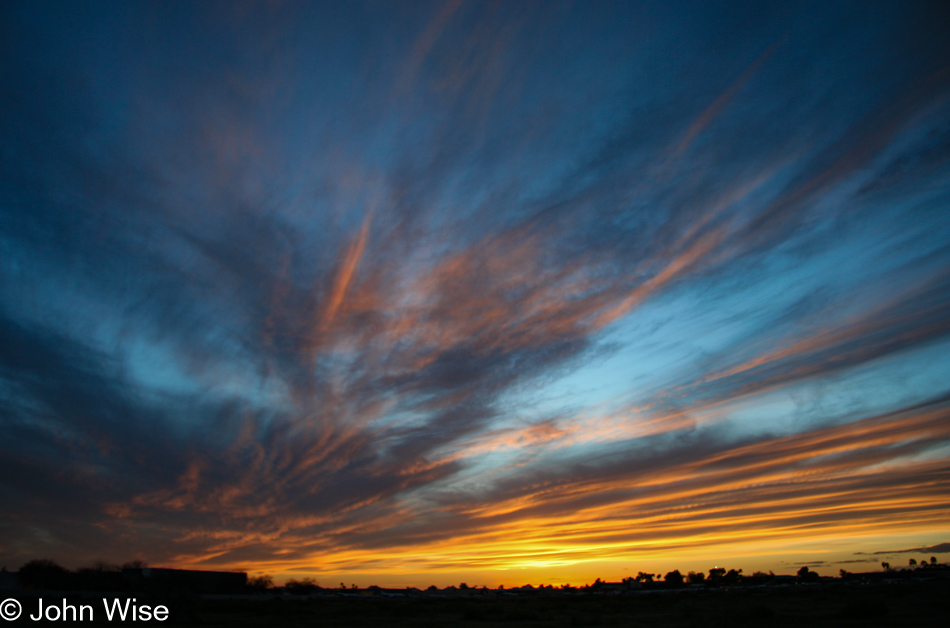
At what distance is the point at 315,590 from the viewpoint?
493ft

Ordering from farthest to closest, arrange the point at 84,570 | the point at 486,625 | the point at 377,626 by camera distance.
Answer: the point at 84,570 < the point at 486,625 < the point at 377,626

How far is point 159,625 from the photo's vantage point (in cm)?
3638

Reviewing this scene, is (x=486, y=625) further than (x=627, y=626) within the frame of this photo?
Yes

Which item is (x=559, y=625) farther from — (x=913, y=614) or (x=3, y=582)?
(x=3, y=582)

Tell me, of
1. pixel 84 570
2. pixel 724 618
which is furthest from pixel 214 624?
pixel 84 570

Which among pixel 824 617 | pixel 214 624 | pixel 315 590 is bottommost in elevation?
pixel 315 590

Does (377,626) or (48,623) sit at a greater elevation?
(48,623)

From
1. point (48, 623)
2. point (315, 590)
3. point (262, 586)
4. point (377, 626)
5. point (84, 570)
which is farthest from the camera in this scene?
point (315, 590)

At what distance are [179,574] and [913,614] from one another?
355 feet

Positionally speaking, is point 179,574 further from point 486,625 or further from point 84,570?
point 486,625

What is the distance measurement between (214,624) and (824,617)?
168 feet
